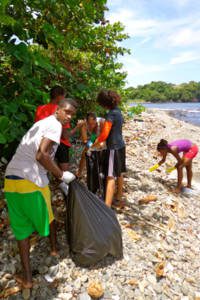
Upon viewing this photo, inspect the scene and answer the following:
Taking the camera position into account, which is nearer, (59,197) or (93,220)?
(93,220)

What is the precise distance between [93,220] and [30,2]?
2.22 metres

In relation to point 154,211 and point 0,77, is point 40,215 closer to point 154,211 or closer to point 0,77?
point 0,77

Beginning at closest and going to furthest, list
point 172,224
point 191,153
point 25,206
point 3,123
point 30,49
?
point 3,123, point 25,206, point 30,49, point 172,224, point 191,153

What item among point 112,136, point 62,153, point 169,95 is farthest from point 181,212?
point 169,95

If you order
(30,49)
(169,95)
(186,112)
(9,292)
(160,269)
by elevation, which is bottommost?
(186,112)

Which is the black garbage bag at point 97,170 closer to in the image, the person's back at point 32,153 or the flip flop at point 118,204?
the flip flop at point 118,204

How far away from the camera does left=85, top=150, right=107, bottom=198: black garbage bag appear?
396 centimetres

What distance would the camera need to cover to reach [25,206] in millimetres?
2439

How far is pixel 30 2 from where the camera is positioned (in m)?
2.55

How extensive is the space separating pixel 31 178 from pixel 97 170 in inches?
67.2

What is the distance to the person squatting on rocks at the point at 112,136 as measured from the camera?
11.9 feet

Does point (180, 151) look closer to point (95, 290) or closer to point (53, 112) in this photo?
point (53, 112)

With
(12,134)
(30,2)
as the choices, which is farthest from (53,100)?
(30,2)

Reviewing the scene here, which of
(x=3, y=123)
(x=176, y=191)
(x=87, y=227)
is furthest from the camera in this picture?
(x=176, y=191)
